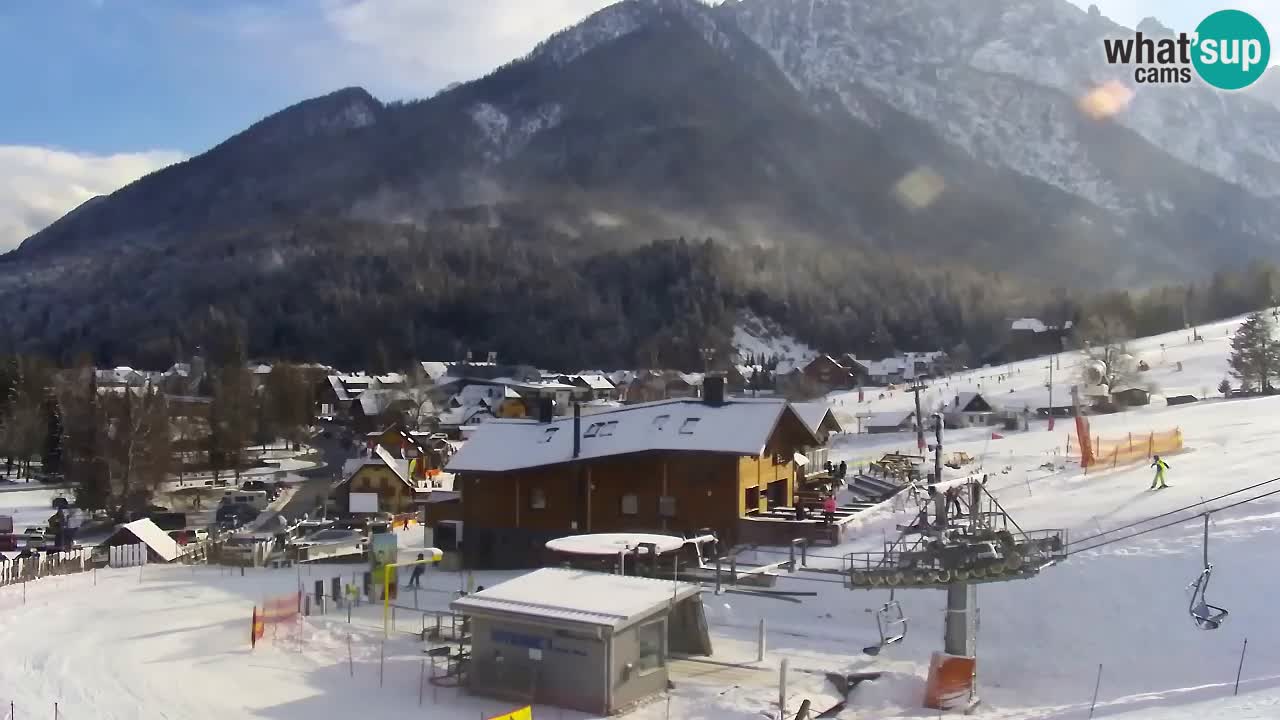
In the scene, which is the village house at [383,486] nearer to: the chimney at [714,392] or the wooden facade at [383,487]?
the wooden facade at [383,487]

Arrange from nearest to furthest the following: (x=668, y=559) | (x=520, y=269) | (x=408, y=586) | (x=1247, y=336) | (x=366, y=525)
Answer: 1. (x=668, y=559)
2. (x=408, y=586)
3. (x=366, y=525)
4. (x=1247, y=336)
5. (x=520, y=269)

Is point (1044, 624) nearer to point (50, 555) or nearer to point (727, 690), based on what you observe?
point (727, 690)

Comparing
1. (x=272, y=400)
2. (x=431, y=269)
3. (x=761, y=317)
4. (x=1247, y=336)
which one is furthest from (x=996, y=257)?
(x=272, y=400)

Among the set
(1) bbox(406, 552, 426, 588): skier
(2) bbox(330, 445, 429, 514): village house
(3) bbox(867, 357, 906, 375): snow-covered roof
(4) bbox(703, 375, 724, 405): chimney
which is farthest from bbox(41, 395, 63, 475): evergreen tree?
(3) bbox(867, 357, 906, 375): snow-covered roof

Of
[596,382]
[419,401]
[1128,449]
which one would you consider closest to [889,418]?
[1128,449]

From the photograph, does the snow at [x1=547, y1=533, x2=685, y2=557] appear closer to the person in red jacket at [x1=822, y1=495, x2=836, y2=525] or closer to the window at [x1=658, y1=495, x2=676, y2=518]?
the window at [x1=658, y1=495, x2=676, y2=518]
